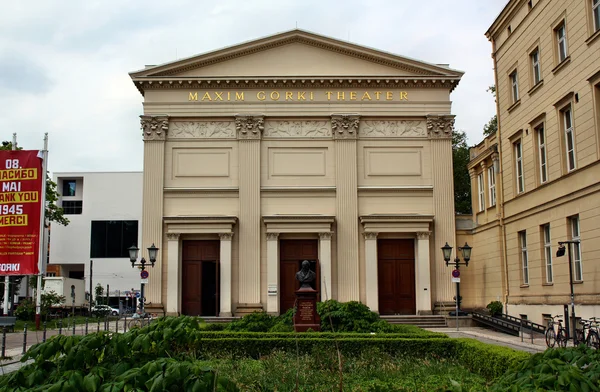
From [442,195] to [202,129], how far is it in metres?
14.1

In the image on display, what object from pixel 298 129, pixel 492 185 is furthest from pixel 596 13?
pixel 298 129

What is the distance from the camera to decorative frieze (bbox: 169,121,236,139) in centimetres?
3753

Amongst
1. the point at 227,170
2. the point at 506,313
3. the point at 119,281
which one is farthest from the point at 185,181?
the point at 119,281

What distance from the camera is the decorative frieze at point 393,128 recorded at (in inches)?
1487

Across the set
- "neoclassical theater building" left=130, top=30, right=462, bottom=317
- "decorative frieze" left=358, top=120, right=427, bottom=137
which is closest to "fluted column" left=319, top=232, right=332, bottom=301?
"neoclassical theater building" left=130, top=30, right=462, bottom=317

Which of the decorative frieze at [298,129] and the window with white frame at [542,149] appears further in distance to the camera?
the decorative frieze at [298,129]

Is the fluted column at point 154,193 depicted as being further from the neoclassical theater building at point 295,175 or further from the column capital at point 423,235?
the column capital at point 423,235

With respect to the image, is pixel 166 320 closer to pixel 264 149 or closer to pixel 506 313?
pixel 506 313

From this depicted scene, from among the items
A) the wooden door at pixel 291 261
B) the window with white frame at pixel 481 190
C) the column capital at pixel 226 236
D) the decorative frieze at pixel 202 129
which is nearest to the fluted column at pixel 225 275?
the column capital at pixel 226 236

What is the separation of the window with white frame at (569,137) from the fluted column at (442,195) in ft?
38.4

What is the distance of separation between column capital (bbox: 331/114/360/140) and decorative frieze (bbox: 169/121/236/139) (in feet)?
18.8

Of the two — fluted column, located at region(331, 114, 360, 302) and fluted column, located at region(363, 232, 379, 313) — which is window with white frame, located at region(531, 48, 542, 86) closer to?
fluted column, located at region(331, 114, 360, 302)

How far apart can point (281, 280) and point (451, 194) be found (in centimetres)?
1068

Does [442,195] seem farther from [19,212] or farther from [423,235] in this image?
[19,212]
